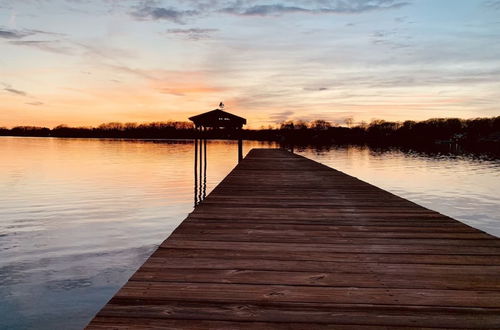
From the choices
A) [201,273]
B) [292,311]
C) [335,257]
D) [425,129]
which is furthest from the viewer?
[425,129]

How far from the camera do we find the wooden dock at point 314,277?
284 centimetres

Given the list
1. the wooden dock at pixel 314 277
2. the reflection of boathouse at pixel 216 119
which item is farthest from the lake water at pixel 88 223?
the reflection of boathouse at pixel 216 119

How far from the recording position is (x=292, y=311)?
2.96 meters

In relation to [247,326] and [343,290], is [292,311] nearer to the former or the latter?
[247,326]

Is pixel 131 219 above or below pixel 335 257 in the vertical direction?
below

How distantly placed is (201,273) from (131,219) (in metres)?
11.2

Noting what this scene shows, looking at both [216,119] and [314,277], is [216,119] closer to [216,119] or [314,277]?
[216,119]

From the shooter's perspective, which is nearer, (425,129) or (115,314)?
(115,314)

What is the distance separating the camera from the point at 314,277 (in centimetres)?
370

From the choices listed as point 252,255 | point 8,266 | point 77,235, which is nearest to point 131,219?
point 77,235

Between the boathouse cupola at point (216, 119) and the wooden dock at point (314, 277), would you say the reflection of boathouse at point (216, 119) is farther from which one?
the wooden dock at point (314, 277)

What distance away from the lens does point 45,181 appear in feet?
81.8

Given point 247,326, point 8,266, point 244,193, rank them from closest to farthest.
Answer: point 247,326 < point 8,266 < point 244,193

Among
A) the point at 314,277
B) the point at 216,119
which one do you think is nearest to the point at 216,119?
the point at 216,119
